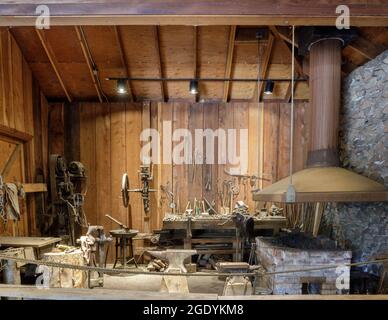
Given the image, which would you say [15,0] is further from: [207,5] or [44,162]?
[44,162]

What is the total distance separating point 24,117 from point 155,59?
2.73m

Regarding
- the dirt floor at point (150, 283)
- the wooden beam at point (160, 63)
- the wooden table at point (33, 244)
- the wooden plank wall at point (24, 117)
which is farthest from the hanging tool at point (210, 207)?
the wooden plank wall at point (24, 117)

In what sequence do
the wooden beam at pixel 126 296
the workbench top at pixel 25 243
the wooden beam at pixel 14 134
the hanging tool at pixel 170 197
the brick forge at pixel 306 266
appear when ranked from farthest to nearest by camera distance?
1. the hanging tool at pixel 170 197
2. the wooden beam at pixel 14 134
3. the workbench top at pixel 25 243
4. the brick forge at pixel 306 266
5. the wooden beam at pixel 126 296

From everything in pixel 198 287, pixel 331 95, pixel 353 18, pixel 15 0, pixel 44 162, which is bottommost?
pixel 198 287

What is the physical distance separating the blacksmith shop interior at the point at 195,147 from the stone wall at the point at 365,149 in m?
0.03

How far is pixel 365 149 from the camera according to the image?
4.05 meters

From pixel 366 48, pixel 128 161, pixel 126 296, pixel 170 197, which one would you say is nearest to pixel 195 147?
pixel 170 197

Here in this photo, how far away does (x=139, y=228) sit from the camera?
638 centimetres

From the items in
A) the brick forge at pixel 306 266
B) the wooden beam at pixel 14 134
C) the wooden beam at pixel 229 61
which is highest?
the wooden beam at pixel 229 61

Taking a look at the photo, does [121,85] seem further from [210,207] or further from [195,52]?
[210,207]

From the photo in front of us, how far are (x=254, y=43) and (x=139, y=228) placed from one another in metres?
4.49

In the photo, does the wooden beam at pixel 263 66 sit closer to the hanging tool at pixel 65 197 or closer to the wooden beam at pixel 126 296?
the hanging tool at pixel 65 197

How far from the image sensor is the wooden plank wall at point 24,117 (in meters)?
4.84
